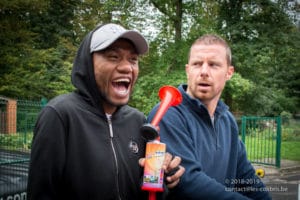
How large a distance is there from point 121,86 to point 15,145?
4389 mm

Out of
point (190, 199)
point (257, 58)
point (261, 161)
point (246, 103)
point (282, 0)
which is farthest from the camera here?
point (246, 103)

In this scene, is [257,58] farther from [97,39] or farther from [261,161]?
[97,39]

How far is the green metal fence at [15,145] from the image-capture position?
496 centimetres

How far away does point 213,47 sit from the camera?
2.30 m

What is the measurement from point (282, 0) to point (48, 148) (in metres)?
20.0

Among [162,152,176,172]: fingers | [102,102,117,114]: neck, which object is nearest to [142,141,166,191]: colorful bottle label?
[162,152,176,172]: fingers

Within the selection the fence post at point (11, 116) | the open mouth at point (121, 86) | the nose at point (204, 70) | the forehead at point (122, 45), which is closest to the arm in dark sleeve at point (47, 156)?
the open mouth at point (121, 86)

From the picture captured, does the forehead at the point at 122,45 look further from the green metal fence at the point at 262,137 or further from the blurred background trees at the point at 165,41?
the blurred background trees at the point at 165,41

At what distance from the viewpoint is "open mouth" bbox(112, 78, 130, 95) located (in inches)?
81.6

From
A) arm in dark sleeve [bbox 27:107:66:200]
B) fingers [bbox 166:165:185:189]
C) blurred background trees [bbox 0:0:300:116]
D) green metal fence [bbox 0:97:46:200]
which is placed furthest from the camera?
blurred background trees [bbox 0:0:300:116]

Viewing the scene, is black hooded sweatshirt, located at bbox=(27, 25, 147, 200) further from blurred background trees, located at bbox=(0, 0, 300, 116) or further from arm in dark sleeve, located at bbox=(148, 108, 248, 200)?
blurred background trees, located at bbox=(0, 0, 300, 116)

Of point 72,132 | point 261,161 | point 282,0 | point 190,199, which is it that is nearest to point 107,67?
point 72,132

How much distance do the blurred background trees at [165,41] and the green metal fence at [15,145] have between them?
8.52 m

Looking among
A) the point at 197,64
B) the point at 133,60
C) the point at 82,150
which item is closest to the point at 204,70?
the point at 197,64
